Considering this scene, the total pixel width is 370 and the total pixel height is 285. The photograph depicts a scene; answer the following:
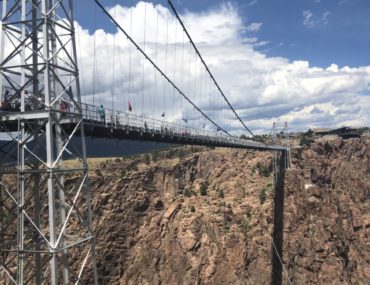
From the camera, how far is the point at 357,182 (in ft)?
234

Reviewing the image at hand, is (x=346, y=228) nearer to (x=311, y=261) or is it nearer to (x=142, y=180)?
(x=311, y=261)

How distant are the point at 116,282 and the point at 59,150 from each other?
149 ft

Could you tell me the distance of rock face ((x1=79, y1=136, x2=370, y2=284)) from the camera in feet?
196

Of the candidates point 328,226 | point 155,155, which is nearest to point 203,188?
point 155,155

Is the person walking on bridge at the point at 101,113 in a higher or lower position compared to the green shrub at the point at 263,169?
higher

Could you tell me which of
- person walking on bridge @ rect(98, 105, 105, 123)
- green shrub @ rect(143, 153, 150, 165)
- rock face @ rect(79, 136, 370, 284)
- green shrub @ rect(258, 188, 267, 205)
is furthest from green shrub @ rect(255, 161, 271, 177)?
person walking on bridge @ rect(98, 105, 105, 123)

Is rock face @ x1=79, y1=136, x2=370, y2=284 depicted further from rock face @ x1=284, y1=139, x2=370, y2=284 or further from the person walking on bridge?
the person walking on bridge

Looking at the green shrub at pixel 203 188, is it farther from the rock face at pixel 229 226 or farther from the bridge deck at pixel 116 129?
the bridge deck at pixel 116 129

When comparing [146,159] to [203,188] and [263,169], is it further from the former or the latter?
[263,169]

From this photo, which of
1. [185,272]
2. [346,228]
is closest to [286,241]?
[346,228]

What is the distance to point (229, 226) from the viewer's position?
2485 inches

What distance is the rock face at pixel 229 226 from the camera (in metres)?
59.8

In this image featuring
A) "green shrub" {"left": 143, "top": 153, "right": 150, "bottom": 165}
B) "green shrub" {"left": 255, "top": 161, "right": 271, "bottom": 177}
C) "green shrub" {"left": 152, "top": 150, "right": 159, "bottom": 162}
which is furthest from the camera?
"green shrub" {"left": 152, "top": 150, "right": 159, "bottom": 162}

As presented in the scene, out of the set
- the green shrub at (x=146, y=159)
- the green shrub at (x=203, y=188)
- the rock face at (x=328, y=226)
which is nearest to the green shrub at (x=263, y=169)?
the rock face at (x=328, y=226)
